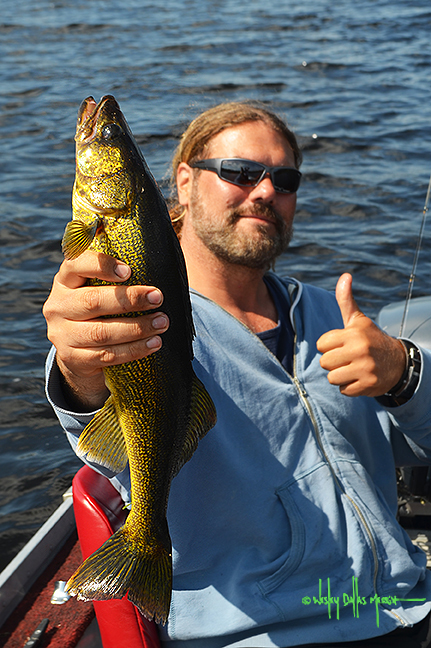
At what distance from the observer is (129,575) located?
187 cm

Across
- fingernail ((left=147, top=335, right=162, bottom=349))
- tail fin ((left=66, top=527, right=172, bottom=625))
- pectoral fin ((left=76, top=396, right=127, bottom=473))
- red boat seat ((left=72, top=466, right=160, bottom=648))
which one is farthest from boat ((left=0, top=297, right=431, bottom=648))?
fingernail ((left=147, top=335, right=162, bottom=349))

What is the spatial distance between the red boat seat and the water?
2.22 metres

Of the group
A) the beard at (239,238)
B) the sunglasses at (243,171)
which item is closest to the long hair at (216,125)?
the sunglasses at (243,171)

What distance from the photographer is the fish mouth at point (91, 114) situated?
1.75m

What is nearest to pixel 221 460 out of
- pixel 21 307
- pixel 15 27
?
pixel 21 307

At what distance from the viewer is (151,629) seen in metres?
2.38

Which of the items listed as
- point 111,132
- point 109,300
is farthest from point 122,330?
point 111,132

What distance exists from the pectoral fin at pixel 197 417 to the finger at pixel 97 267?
0.44 m

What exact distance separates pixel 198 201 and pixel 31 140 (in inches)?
332

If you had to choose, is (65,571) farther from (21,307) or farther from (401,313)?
(21,307)

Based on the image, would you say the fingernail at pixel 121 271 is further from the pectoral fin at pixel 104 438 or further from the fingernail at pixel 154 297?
the pectoral fin at pixel 104 438

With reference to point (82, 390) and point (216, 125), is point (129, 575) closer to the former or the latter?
point (82, 390)

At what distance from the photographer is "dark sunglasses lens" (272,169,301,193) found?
10.1 feet

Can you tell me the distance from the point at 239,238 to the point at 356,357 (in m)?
0.87
